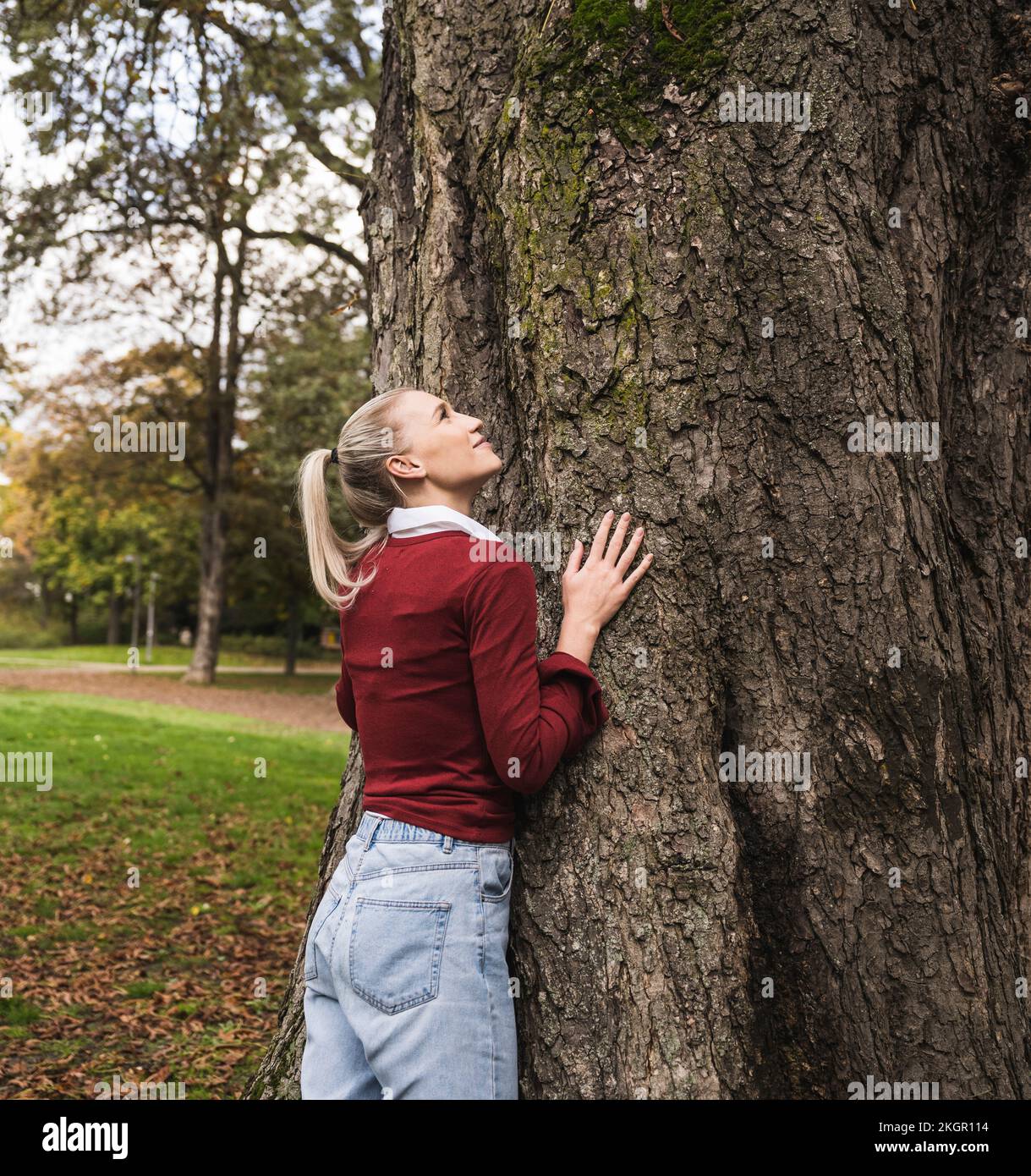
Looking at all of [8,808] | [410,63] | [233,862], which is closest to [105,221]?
[8,808]

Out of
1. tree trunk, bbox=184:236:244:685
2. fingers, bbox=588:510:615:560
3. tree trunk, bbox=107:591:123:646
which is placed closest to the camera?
fingers, bbox=588:510:615:560

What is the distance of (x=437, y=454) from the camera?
258cm

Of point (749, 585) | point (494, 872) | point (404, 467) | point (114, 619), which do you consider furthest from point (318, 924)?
point (114, 619)

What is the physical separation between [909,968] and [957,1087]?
0.32 metres

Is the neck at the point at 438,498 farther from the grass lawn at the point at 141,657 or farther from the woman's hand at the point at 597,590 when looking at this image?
the grass lawn at the point at 141,657

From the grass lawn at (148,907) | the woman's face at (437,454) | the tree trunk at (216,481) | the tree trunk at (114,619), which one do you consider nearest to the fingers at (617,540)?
the woman's face at (437,454)

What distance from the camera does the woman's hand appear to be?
248 centimetres

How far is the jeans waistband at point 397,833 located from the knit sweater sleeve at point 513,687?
0.18m

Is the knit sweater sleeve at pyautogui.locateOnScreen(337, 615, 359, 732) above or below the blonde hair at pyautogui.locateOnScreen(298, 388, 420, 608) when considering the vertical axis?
below

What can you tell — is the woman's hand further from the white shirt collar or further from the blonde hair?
the blonde hair

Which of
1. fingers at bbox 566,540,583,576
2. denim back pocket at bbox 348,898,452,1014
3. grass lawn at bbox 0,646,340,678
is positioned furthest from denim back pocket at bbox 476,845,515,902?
grass lawn at bbox 0,646,340,678

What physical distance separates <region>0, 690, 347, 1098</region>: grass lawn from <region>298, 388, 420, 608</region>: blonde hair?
283 cm

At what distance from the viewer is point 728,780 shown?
2520 mm

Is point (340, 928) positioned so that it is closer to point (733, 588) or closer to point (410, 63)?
point (733, 588)
